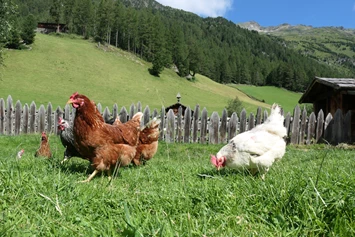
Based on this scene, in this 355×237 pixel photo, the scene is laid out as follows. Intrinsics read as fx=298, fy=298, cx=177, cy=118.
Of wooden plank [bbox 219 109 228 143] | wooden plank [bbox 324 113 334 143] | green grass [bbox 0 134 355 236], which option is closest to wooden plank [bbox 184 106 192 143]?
wooden plank [bbox 219 109 228 143]

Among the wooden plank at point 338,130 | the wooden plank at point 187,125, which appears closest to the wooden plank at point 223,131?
the wooden plank at point 187,125

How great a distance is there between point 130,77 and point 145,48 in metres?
31.9

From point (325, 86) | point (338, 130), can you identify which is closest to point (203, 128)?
point (338, 130)

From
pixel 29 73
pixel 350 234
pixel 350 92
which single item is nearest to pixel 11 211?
pixel 350 234

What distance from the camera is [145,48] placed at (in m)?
87.4

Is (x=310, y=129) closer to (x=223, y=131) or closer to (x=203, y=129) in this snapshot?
(x=223, y=131)

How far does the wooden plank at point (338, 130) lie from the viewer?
42.7 feet

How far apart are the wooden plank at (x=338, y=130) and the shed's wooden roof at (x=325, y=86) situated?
1.67 metres

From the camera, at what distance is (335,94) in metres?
15.9

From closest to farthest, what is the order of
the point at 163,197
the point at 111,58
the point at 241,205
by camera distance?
the point at 241,205 → the point at 163,197 → the point at 111,58

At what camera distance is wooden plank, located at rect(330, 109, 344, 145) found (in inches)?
512

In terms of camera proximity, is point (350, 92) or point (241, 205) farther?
point (350, 92)

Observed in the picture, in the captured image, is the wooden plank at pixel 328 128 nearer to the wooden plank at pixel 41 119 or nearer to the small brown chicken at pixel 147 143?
the small brown chicken at pixel 147 143

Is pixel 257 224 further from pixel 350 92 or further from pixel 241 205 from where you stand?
pixel 350 92
